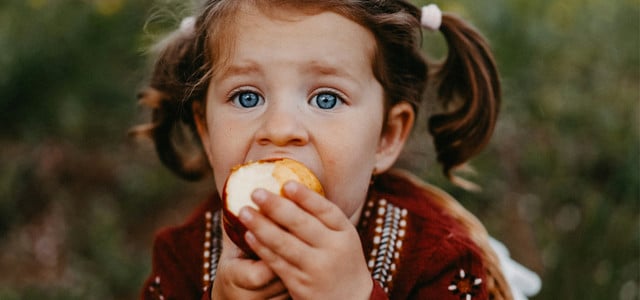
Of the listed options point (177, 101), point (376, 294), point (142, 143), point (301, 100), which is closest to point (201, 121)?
point (177, 101)

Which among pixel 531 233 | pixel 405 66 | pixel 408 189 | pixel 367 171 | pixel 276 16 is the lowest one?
pixel 531 233

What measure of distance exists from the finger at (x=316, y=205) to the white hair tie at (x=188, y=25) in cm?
72

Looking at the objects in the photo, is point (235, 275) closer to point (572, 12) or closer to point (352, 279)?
point (352, 279)

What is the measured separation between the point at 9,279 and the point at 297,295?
75.5 inches

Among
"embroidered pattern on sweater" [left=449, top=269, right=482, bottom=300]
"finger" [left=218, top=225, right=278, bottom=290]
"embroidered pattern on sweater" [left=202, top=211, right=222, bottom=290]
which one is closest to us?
"finger" [left=218, top=225, right=278, bottom=290]

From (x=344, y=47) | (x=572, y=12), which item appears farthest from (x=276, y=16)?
(x=572, y=12)

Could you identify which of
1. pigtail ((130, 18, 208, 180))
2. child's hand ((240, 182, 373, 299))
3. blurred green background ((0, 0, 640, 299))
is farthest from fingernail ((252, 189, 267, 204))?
blurred green background ((0, 0, 640, 299))

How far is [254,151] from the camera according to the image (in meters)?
1.62

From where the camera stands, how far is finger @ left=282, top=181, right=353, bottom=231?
1430 mm

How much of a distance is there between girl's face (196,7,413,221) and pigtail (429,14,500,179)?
47 centimetres

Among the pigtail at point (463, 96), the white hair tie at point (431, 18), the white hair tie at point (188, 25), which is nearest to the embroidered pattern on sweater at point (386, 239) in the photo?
the pigtail at point (463, 96)

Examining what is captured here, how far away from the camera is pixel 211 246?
2.06 meters

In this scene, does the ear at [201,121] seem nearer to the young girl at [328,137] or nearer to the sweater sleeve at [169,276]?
the young girl at [328,137]

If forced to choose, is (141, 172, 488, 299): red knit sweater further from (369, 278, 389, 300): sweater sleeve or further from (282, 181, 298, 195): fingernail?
(282, 181, 298, 195): fingernail
